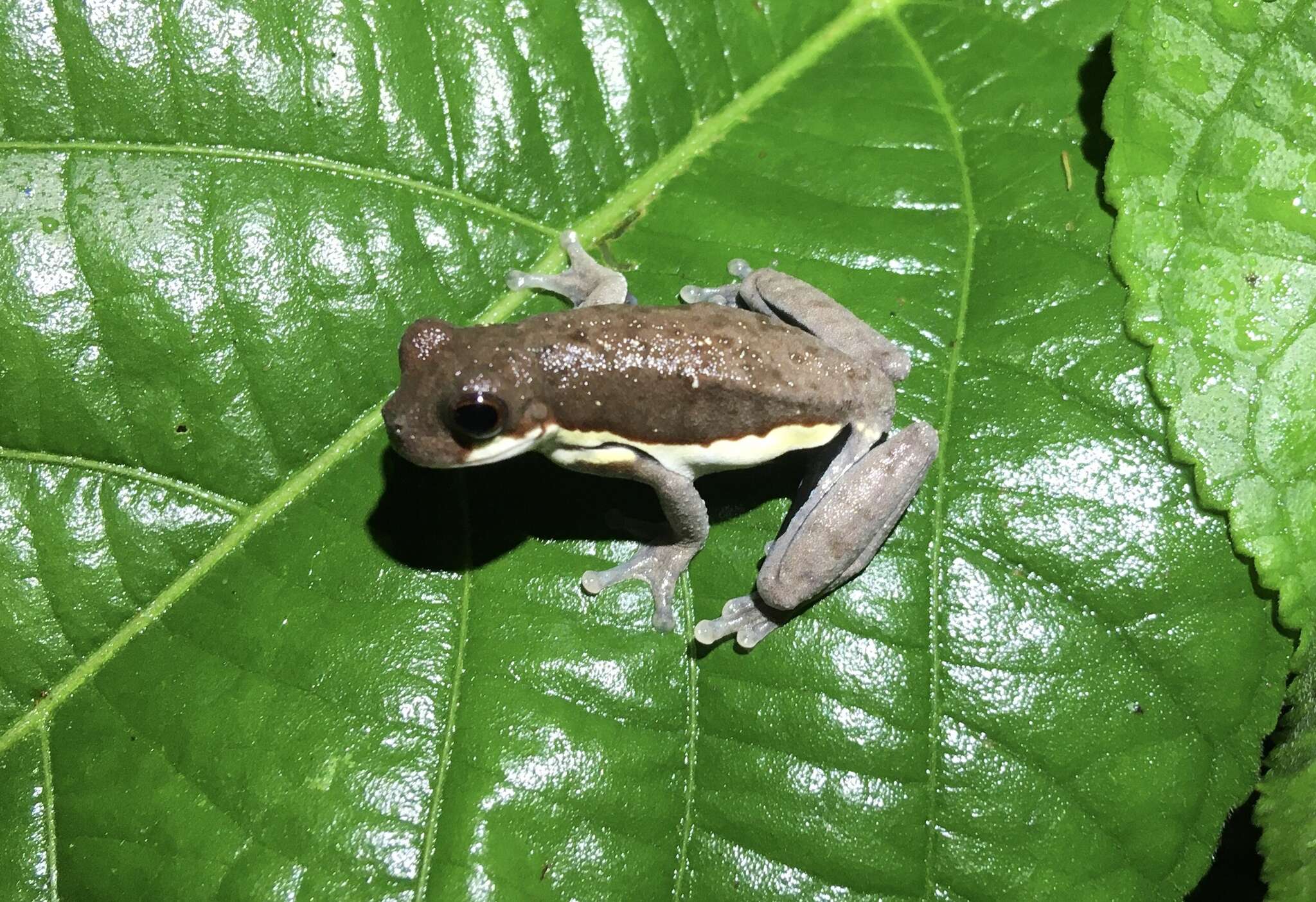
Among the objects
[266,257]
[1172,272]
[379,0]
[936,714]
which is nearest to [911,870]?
[936,714]

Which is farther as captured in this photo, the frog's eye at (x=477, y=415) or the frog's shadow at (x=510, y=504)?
the frog's shadow at (x=510, y=504)

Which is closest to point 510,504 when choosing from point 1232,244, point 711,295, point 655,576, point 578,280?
point 655,576

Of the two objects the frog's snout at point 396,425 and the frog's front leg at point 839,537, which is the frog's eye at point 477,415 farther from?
the frog's front leg at point 839,537

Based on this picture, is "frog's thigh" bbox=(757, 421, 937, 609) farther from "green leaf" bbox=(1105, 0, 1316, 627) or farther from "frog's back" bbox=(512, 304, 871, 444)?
"green leaf" bbox=(1105, 0, 1316, 627)

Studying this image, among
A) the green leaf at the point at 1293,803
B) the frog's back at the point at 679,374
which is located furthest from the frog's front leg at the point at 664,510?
the green leaf at the point at 1293,803

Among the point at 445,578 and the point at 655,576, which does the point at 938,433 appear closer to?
the point at 655,576

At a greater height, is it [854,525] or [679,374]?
[679,374]

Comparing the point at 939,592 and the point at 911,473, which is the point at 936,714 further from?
the point at 911,473
